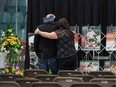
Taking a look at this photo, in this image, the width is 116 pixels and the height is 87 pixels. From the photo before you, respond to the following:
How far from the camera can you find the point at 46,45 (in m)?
8.49

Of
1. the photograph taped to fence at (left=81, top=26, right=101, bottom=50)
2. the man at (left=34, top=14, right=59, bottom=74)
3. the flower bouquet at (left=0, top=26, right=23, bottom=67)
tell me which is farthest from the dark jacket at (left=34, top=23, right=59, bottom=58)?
the photograph taped to fence at (left=81, top=26, right=101, bottom=50)

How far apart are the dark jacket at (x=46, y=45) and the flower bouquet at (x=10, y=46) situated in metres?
0.69

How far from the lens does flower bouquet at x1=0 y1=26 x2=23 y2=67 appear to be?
9062mm

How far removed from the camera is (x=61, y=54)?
8383mm

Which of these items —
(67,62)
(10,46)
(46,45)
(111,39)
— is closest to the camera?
(67,62)

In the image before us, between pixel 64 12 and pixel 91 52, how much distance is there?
4.71 feet

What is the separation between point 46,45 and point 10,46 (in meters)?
1.02

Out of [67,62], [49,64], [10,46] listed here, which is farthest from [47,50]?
[10,46]

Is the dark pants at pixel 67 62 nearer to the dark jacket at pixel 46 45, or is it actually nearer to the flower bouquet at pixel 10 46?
the dark jacket at pixel 46 45

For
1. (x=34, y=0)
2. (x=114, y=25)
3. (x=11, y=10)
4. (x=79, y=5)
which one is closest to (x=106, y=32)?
(x=114, y=25)

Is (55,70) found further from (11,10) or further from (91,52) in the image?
(11,10)

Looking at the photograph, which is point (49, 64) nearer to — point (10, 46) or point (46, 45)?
point (46, 45)

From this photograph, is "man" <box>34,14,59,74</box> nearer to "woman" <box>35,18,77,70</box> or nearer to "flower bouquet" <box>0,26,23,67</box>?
"woman" <box>35,18,77,70</box>

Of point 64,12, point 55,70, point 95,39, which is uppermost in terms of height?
point 64,12
